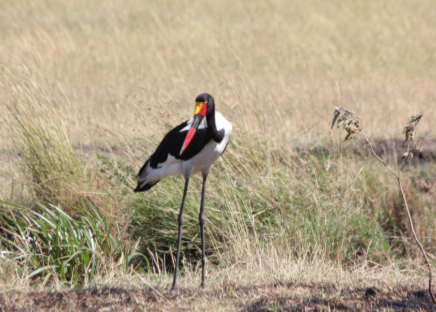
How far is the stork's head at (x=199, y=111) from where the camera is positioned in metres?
3.98

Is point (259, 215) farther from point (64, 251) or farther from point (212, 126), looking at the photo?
point (64, 251)

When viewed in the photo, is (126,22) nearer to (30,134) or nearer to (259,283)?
(30,134)

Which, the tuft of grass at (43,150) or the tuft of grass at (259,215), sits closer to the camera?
the tuft of grass at (259,215)

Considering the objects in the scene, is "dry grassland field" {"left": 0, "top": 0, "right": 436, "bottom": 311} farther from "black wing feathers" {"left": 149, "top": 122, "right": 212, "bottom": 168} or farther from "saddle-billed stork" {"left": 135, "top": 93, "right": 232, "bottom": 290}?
"black wing feathers" {"left": 149, "top": 122, "right": 212, "bottom": 168}

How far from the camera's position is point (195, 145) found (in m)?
4.16

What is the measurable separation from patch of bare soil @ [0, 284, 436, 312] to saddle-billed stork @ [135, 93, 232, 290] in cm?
36

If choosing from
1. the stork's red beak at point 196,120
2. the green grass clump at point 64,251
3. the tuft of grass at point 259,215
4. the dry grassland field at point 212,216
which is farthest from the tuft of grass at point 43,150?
the stork's red beak at point 196,120

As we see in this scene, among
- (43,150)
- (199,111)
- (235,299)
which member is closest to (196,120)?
(199,111)

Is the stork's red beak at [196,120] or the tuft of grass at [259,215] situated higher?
the stork's red beak at [196,120]

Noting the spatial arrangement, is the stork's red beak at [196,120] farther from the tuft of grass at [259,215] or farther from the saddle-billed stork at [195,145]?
the tuft of grass at [259,215]

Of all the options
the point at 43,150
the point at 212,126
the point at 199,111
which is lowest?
the point at 43,150

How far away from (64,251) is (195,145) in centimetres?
145

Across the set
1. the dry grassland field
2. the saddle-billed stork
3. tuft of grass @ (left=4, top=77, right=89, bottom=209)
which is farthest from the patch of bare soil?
tuft of grass @ (left=4, top=77, right=89, bottom=209)

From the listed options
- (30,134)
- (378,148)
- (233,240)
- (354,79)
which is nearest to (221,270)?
(233,240)
